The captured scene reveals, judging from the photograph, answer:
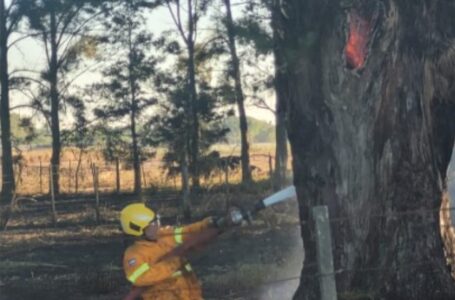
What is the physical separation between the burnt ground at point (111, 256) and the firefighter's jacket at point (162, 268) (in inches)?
28.3

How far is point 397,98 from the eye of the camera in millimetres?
6340

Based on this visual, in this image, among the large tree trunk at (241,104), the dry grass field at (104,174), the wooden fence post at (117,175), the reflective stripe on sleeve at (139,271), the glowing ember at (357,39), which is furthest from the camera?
the large tree trunk at (241,104)

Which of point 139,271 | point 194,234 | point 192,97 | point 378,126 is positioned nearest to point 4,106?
point 192,97

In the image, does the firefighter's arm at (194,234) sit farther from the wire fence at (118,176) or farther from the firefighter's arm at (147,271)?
the wire fence at (118,176)

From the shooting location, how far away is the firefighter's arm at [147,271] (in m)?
4.89

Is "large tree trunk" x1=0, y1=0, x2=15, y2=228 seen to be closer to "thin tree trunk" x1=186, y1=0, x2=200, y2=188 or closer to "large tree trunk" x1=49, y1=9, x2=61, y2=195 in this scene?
"large tree trunk" x1=49, y1=9, x2=61, y2=195

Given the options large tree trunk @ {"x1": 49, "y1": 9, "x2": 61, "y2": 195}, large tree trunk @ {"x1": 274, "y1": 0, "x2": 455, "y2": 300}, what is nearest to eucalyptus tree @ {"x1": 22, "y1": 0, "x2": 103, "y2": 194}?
large tree trunk @ {"x1": 49, "y1": 9, "x2": 61, "y2": 195}

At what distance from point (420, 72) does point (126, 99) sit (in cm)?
2726

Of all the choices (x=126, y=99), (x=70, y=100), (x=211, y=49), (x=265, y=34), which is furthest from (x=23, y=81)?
(x=265, y=34)

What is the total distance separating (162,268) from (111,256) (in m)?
9.10

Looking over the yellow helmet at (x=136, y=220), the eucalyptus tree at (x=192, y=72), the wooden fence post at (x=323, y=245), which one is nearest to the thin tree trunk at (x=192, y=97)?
the eucalyptus tree at (x=192, y=72)

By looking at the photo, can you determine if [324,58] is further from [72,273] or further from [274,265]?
[72,273]

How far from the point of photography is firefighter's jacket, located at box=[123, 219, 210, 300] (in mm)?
4926

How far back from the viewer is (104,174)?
35781 mm
